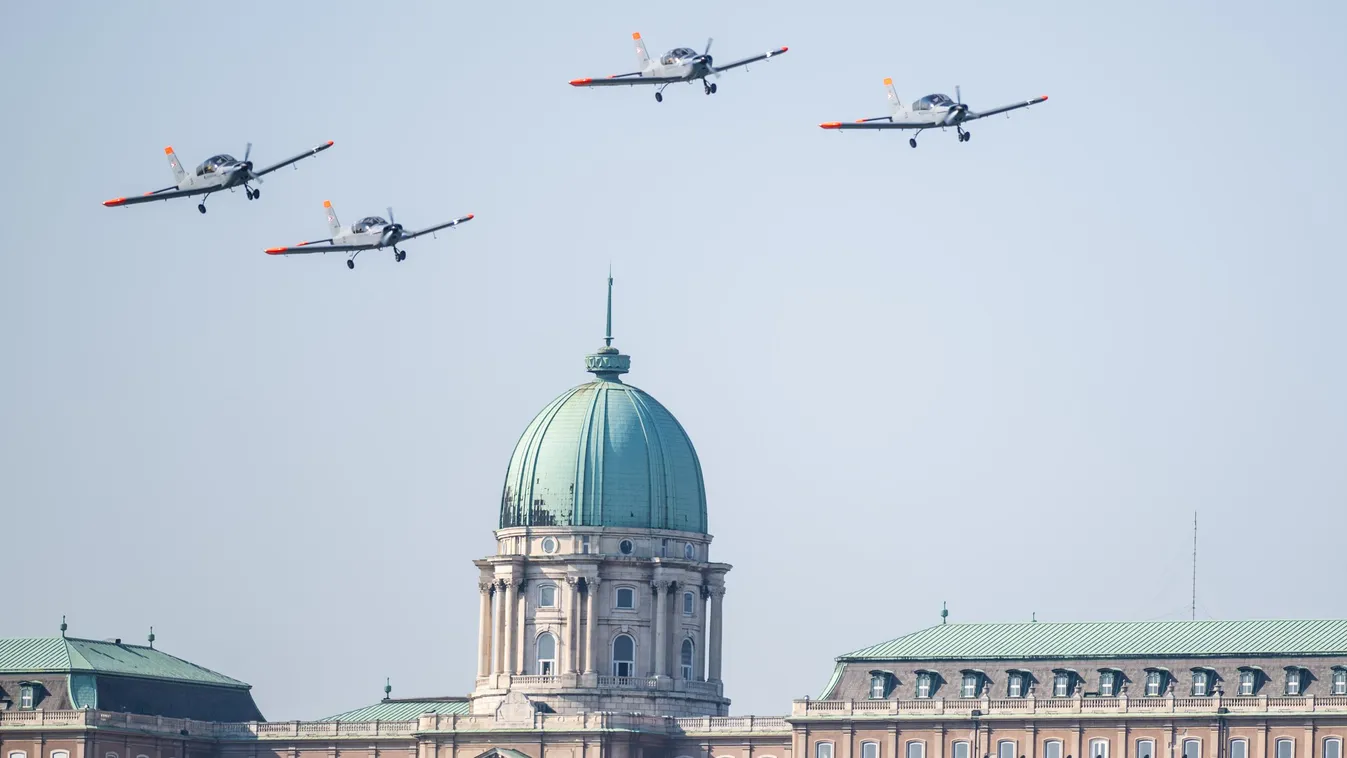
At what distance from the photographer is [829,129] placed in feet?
654

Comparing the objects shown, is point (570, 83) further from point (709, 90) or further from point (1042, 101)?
point (1042, 101)

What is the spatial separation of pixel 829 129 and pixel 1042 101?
1029cm

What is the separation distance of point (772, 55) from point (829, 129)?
5120mm

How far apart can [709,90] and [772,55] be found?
460 cm

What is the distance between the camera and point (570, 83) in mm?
199875

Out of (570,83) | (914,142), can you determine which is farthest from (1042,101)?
(570,83)

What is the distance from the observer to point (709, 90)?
200 meters

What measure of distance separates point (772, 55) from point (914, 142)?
7.75 metres

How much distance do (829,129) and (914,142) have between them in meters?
4.08

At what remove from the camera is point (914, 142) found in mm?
198125

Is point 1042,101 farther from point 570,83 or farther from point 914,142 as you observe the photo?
point 570,83

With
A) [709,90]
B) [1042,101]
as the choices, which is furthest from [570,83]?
[1042,101]

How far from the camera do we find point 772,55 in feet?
644
